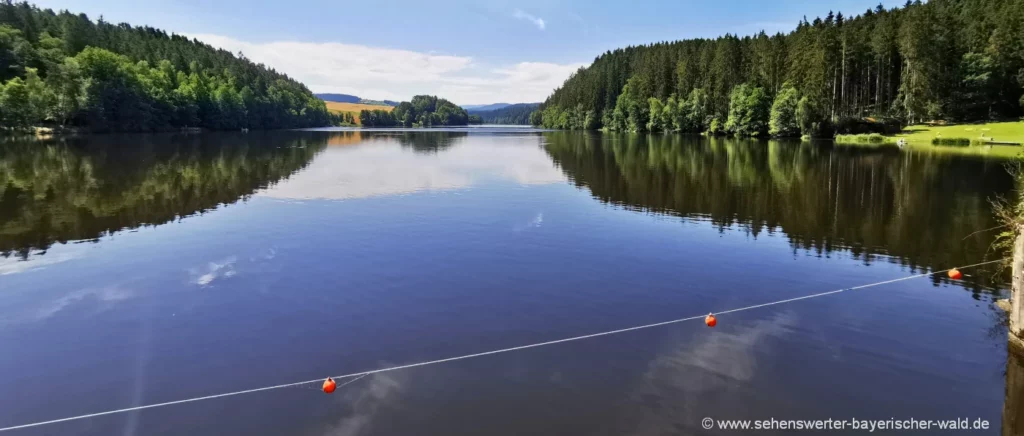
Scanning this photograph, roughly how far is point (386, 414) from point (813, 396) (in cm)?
859

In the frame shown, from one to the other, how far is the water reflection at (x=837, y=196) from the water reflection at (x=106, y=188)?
27.3 meters

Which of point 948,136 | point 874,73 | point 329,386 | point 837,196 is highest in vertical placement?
point 874,73

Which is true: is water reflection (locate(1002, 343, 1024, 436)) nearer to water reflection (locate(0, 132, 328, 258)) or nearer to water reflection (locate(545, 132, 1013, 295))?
water reflection (locate(545, 132, 1013, 295))

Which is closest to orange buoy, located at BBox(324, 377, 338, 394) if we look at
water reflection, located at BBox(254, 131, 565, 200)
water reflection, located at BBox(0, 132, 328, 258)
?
water reflection, located at BBox(0, 132, 328, 258)

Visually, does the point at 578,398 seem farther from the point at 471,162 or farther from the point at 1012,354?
the point at 471,162

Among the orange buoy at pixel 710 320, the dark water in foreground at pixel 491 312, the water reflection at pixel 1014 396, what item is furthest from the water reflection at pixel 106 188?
the water reflection at pixel 1014 396

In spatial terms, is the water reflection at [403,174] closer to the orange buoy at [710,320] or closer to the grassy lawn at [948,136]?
the orange buoy at [710,320]

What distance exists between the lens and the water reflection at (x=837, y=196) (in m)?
24.6

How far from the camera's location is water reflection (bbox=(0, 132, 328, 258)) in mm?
27484

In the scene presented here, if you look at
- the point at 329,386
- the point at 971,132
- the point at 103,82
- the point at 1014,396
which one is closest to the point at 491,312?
the point at 329,386

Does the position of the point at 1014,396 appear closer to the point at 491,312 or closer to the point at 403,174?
the point at 491,312

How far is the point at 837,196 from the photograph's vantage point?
122 feet

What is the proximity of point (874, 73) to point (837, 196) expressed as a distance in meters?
97.2

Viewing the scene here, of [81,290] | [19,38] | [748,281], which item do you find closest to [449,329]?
[748,281]
